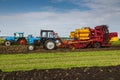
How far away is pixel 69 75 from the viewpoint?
12.1 metres

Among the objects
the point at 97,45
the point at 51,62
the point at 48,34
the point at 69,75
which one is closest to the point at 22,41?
the point at 48,34

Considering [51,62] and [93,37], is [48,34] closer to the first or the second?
[93,37]

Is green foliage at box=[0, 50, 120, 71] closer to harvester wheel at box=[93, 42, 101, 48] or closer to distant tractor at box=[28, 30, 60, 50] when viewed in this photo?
distant tractor at box=[28, 30, 60, 50]

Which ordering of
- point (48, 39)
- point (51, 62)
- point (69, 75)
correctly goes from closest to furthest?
point (69, 75) → point (51, 62) → point (48, 39)

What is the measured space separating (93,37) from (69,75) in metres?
20.3

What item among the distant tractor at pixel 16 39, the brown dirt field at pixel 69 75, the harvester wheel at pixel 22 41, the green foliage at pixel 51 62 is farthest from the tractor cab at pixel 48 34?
the brown dirt field at pixel 69 75

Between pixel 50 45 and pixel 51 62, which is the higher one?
pixel 50 45

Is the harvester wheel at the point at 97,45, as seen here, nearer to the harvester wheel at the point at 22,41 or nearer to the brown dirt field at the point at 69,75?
the harvester wheel at the point at 22,41

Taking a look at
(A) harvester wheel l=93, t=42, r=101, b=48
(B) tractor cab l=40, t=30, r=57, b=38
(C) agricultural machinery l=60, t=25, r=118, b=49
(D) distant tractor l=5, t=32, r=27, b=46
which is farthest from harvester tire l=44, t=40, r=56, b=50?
(D) distant tractor l=5, t=32, r=27, b=46

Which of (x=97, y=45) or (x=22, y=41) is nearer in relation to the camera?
(x=97, y=45)

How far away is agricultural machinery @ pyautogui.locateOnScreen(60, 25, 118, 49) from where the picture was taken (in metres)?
31.5

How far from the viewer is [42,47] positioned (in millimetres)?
32188

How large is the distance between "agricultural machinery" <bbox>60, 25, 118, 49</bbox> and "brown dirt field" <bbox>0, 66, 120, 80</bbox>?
59.2 feet

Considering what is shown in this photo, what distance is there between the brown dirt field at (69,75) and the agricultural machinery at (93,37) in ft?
59.2
